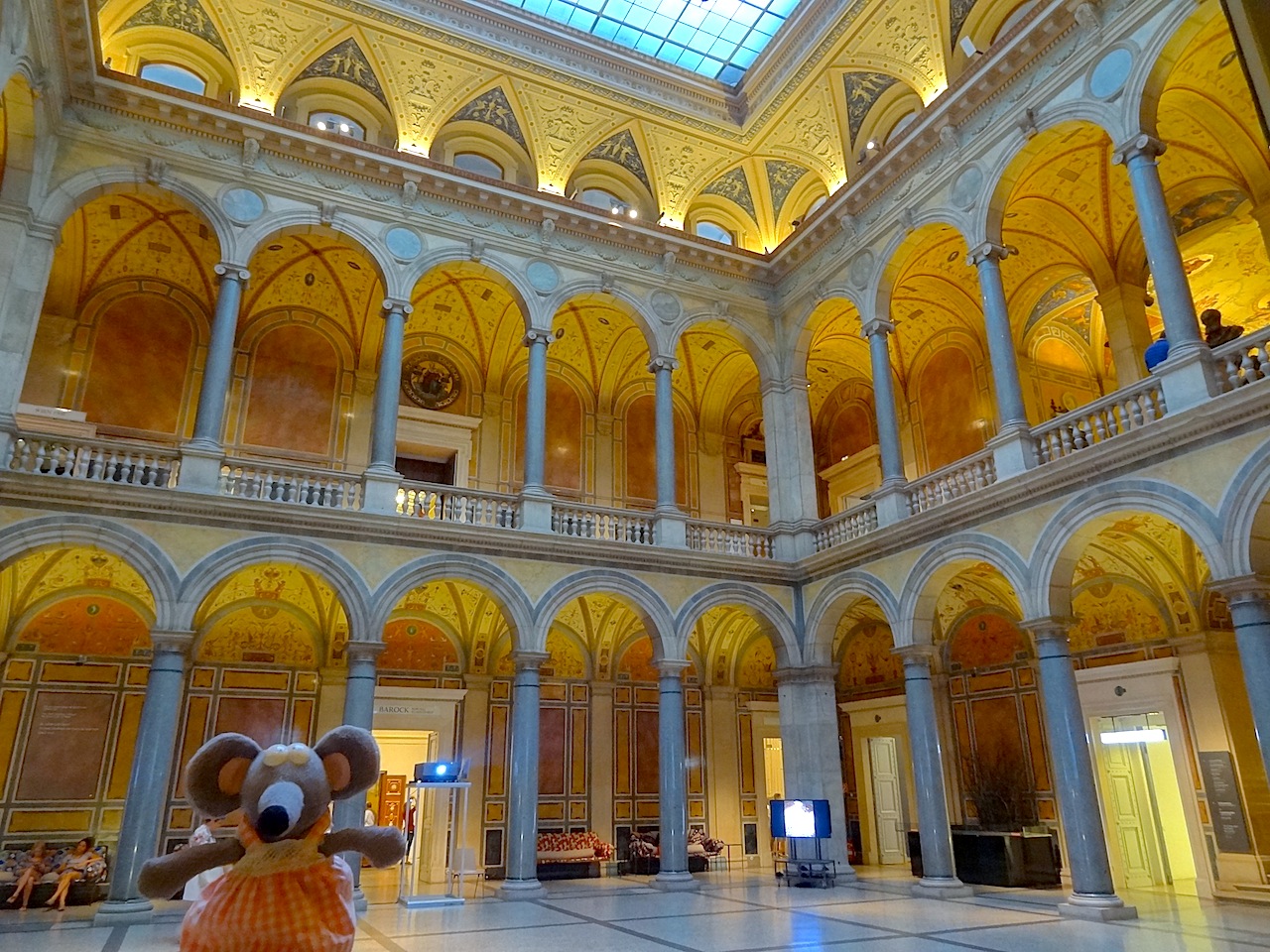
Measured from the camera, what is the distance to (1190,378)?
905 cm

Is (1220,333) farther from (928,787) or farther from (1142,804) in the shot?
(1142,804)

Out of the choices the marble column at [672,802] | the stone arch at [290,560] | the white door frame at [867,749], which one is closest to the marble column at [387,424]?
the stone arch at [290,560]

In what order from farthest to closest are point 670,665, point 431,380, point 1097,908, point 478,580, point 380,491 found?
point 431,380 → point 670,665 → point 478,580 → point 380,491 → point 1097,908

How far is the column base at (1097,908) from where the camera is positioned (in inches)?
360

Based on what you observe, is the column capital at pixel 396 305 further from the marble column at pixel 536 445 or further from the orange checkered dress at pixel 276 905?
the orange checkered dress at pixel 276 905

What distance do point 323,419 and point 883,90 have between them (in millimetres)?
10837

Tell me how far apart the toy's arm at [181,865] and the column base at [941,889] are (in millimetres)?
10144

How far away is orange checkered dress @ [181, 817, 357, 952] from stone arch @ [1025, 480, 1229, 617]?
857 cm

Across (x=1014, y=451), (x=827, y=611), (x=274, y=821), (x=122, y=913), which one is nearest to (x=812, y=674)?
(x=827, y=611)

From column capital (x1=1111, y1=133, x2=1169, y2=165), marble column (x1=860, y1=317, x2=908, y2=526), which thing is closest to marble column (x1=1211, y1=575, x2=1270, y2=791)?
marble column (x1=860, y1=317, x2=908, y2=526)

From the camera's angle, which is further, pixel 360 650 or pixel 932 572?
pixel 932 572

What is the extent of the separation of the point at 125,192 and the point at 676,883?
12.2 metres

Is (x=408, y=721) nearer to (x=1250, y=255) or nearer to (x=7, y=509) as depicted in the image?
(x=7, y=509)

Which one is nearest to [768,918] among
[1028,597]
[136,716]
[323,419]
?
[1028,597]
